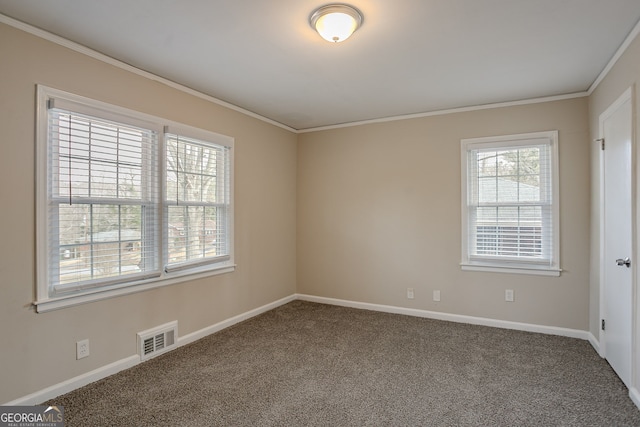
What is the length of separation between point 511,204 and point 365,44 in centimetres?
254

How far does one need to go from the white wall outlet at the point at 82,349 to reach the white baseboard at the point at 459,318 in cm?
300

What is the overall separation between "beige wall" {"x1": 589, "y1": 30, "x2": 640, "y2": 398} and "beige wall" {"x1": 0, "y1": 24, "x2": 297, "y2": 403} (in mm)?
3633

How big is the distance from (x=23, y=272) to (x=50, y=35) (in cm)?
167

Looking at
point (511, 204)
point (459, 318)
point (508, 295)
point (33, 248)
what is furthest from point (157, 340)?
point (511, 204)

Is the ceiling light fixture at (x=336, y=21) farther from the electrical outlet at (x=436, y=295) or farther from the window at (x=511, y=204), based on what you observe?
the electrical outlet at (x=436, y=295)

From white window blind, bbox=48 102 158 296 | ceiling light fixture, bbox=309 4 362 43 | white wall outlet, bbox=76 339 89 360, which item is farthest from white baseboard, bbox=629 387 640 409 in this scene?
white wall outlet, bbox=76 339 89 360

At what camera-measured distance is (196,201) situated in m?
3.61

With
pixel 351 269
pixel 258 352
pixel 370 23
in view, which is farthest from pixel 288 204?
pixel 370 23

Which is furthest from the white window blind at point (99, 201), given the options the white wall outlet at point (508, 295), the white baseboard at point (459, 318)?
the white wall outlet at point (508, 295)

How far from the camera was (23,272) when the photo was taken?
2.32 meters

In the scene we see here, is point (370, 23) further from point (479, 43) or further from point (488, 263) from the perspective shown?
point (488, 263)

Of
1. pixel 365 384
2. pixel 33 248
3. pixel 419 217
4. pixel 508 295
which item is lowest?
pixel 365 384

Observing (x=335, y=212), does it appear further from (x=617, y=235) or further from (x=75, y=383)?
(x=75, y=383)

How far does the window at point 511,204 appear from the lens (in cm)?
374
